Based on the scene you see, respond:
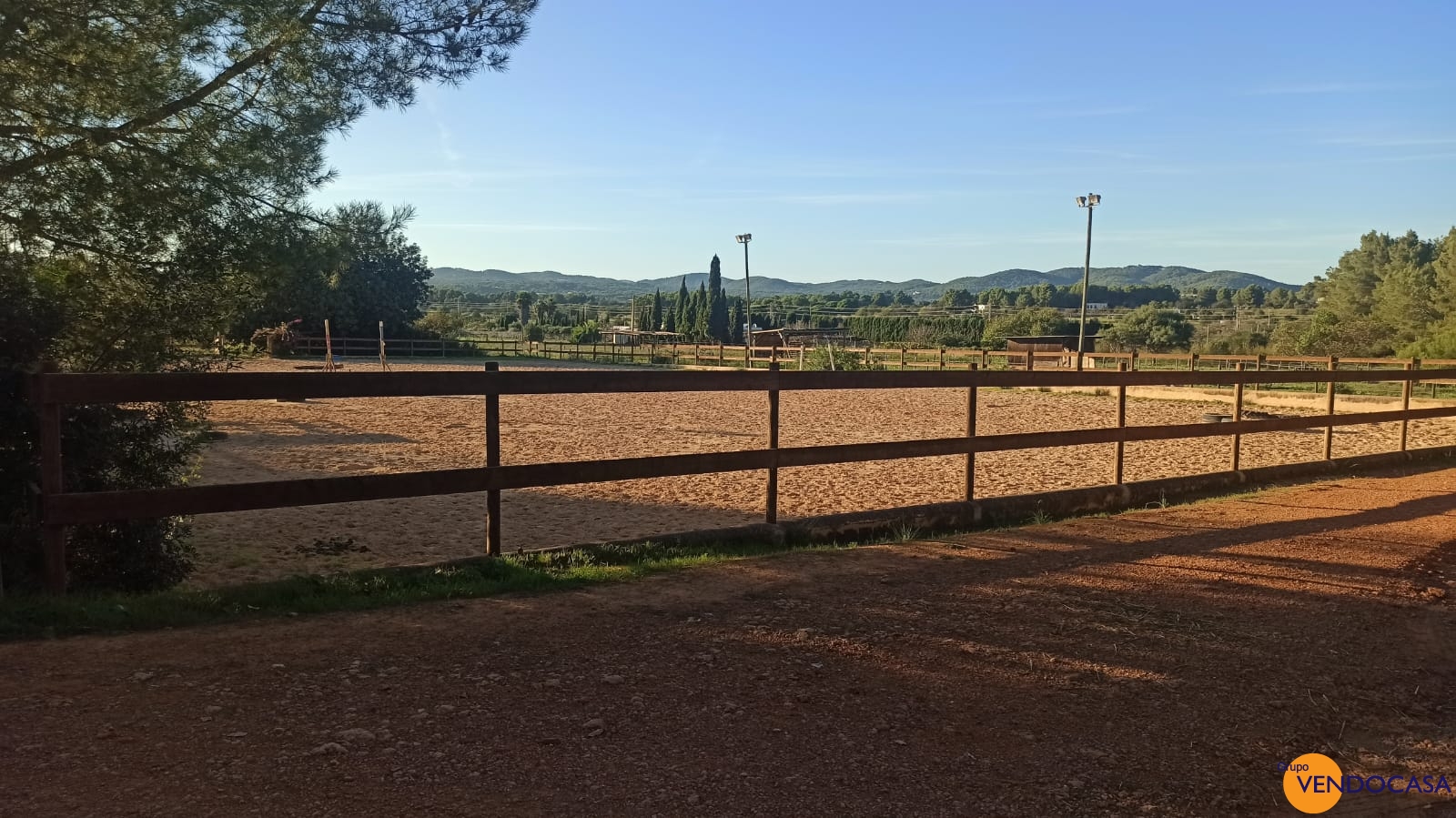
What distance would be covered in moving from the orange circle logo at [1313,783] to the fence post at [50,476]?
16.0 ft

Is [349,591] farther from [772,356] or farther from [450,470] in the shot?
[772,356]

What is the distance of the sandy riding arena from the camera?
7.39m

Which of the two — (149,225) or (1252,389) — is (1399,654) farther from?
(1252,389)

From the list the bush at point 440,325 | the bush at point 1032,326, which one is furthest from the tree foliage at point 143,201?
the bush at point 1032,326

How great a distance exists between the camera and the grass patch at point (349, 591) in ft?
13.7

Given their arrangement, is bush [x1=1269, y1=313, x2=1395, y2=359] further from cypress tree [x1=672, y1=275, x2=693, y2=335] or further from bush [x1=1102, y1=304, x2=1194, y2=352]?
cypress tree [x1=672, y1=275, x2=693, y2=335]

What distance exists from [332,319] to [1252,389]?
48.1 m

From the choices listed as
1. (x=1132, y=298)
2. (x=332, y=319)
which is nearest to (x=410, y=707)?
(x=332, y=319)

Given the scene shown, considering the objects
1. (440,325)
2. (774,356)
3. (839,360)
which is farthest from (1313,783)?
Result: (440,325)

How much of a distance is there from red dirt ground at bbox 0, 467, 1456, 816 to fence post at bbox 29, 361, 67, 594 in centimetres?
63

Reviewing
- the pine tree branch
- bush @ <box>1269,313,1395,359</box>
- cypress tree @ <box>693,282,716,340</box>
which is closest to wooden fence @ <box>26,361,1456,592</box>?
the pine tree branch

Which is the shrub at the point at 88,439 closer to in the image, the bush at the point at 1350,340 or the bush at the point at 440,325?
the bush at the point at 1350,340

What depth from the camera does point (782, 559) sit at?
6023 mm

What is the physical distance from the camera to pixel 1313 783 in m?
3.04
